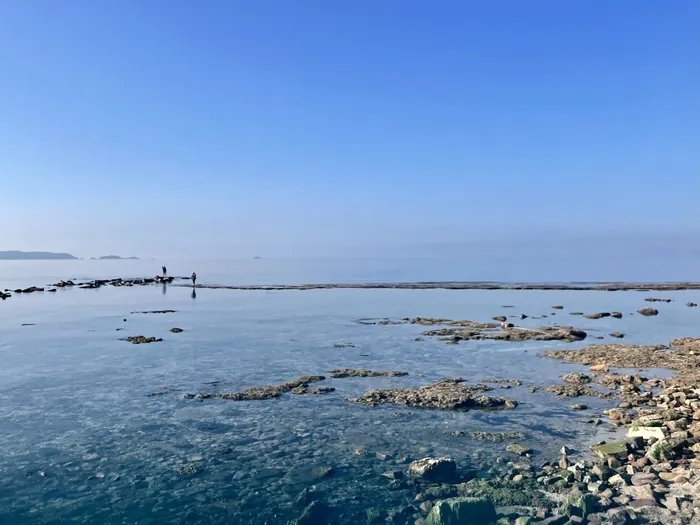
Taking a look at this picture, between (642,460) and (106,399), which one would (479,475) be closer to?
(642,460)

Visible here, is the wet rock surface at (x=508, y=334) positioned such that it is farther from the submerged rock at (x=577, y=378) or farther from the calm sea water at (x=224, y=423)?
the submerged rock at (x=577, y=378)

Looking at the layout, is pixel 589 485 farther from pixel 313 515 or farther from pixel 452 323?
pixel 452 323

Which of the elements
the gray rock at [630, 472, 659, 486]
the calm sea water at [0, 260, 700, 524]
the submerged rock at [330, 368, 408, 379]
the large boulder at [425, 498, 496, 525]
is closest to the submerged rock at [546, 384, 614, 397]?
the calm sea water at [0, 260, 700, 524]

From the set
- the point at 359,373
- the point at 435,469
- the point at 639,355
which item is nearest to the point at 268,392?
the point at 359,373

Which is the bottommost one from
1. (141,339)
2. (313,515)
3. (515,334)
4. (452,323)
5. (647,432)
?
(313,515)

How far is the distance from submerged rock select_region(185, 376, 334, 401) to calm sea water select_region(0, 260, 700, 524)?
0.83 metres

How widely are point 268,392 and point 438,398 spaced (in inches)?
327

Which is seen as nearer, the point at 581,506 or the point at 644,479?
the point at 581,506

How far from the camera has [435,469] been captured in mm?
15742

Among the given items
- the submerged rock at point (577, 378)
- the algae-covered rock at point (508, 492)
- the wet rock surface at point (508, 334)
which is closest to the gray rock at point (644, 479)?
the algae-covered rock at point (508, 492)

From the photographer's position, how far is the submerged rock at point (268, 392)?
25250 mm

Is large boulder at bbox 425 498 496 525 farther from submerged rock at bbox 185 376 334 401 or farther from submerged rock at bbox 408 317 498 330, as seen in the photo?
submerged rock at bbox 408 317 498 330

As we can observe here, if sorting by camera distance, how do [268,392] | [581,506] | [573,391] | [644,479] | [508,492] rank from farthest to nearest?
[268,392], [573,391], [644,479], [508,492], [581,506]

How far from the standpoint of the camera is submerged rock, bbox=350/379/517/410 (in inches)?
926
